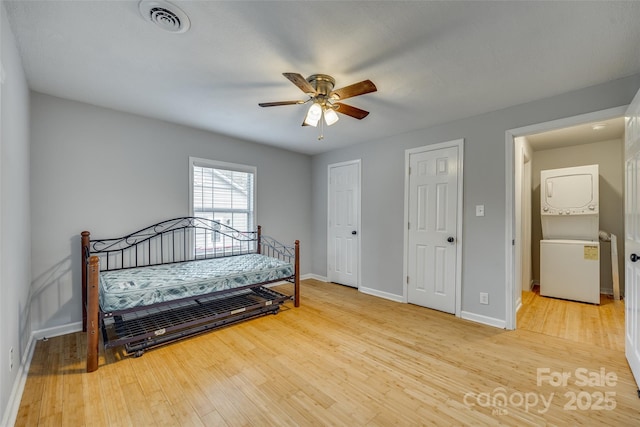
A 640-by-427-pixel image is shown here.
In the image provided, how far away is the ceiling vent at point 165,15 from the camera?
149 centimetres

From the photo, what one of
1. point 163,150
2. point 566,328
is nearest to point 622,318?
point 566,328

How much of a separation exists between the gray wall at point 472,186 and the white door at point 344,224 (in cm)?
16

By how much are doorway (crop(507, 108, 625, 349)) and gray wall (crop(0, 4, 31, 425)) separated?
405 cm

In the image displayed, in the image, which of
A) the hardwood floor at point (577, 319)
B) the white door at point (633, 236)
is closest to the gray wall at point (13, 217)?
the white door at point (633, 236)

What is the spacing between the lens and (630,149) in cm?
211

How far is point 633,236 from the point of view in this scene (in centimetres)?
200

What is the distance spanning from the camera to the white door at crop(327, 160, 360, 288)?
4461 millimetres

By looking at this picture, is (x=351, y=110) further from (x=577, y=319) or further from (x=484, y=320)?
(x=577, y=319)

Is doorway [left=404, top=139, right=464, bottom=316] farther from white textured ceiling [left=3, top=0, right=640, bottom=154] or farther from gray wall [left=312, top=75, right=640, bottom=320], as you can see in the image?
white textured ceiling [left=3, top=0, right=640, bottom=154]

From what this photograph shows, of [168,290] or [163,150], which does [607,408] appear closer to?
[168,290]

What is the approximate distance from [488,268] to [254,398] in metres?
2.73

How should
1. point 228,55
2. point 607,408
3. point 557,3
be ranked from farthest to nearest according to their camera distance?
point 228,55 < point 607,408 < point 557,3

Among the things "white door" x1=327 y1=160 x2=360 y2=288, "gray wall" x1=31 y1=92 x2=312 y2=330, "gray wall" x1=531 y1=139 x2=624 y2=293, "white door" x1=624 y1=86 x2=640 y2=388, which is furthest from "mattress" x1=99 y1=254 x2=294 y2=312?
"gray wall" x1=531 y1=139 x2=624 y2=293

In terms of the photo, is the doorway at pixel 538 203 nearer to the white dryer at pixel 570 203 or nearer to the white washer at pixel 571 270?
the white washer at pixel 571 270
